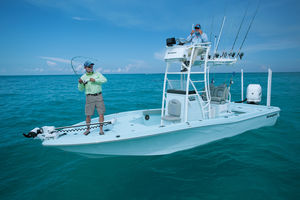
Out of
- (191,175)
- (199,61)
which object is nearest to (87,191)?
(191,175)

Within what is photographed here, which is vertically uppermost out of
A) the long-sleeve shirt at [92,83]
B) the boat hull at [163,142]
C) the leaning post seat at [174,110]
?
the long-sleeve shirt at [92,83]

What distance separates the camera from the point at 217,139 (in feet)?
16.6

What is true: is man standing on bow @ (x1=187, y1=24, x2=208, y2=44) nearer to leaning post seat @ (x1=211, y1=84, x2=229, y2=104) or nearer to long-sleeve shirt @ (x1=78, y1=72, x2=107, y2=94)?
leaning post seat @ (x1=211, y1=84, x2=229, y2=104)

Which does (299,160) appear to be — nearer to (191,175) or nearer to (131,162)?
(191,175)

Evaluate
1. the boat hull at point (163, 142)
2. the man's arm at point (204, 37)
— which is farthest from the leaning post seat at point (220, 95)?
the man's arm at point (204, 37)

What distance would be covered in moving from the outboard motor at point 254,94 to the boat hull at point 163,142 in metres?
3.04

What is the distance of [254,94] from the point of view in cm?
757

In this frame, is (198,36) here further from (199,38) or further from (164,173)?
(164,173)

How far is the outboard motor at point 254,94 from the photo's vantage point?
7.53 metres

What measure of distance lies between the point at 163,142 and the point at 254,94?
5718 mm

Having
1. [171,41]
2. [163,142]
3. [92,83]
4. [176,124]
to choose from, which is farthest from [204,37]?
[92,83]

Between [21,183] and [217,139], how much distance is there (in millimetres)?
5177

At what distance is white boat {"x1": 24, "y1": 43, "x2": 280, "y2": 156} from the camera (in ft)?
12.6

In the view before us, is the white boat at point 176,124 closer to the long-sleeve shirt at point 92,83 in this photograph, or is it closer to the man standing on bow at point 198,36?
the man standing on bow at point 198,36
